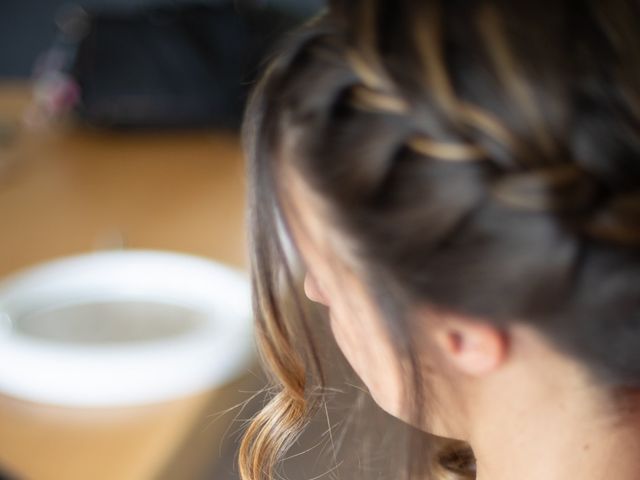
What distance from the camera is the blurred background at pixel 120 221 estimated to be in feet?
2.82

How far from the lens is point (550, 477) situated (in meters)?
0.58

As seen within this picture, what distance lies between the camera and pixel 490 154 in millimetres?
432

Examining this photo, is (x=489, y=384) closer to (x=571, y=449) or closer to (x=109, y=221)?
(x=571, y=449)

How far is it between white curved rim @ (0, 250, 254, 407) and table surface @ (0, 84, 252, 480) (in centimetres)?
2

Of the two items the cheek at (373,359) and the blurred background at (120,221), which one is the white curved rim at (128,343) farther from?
the cheek at (373,359)

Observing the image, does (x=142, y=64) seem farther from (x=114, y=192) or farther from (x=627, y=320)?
(x=627, y=320)

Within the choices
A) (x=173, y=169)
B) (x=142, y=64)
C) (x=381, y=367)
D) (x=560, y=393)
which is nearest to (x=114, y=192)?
(x=173, y=169)

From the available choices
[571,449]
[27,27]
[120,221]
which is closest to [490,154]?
[571,449]

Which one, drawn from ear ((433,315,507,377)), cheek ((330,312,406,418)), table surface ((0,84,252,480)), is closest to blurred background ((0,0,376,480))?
table surface ((0,84,252,480))

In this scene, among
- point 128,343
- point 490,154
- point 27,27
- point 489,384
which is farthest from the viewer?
point 27,27

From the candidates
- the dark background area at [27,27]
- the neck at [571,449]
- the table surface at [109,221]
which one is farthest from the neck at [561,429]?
the dark background area at [27,27]

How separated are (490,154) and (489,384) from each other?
0.18m

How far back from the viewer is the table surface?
0.83 metres

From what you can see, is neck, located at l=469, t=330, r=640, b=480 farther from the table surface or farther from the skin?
the table surface
